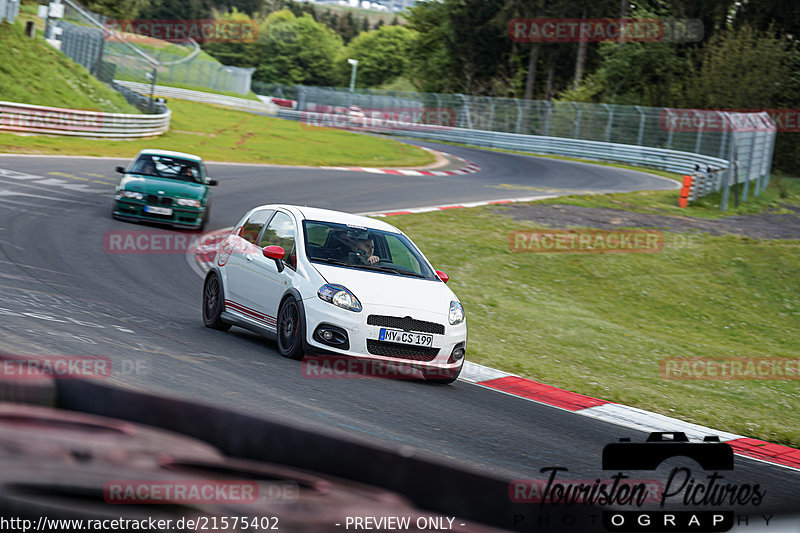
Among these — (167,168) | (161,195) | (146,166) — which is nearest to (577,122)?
(167,168)

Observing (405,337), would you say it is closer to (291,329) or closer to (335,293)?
(335,293)

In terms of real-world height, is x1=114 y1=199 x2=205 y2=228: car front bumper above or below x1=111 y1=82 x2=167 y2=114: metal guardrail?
below

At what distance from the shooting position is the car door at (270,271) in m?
9.46

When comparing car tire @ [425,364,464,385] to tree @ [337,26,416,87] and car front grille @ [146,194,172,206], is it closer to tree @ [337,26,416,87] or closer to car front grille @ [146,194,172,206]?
car front grille @ [146,194,172,206]

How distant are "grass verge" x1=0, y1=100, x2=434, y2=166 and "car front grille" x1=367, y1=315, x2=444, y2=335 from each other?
2143cm

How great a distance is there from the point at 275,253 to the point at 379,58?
137600 millimetres

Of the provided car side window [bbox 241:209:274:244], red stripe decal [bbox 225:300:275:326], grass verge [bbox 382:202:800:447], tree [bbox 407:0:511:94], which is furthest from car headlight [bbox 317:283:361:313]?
tree [bbox 407:0:511:94]

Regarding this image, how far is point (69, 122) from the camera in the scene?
3362 centimetres

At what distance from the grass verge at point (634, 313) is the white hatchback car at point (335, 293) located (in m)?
1.93

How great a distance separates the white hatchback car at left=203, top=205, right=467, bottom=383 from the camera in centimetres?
873

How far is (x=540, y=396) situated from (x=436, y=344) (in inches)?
53.9

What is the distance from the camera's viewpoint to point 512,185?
3259 cm

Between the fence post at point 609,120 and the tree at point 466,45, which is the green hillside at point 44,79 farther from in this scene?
the tree at point 466,45

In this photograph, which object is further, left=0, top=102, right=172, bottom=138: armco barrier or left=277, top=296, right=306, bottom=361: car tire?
left=0, top=102, right=172, bottom=138: armco barrier
